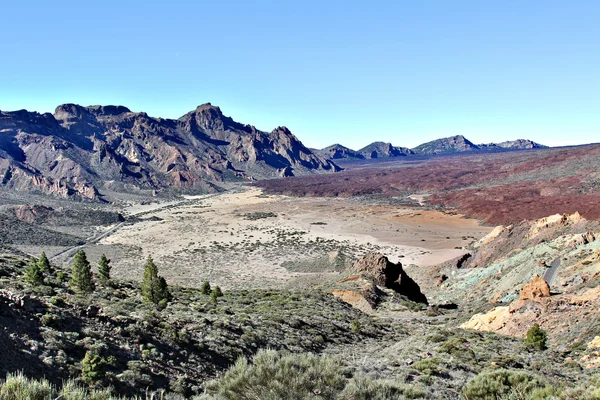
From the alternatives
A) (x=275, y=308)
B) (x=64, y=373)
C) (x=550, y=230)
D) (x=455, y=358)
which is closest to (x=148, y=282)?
A: (x=275, y=308)

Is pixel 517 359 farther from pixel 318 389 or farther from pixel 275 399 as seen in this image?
pixel 275 399

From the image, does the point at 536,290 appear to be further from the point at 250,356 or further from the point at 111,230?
the point at 111,230

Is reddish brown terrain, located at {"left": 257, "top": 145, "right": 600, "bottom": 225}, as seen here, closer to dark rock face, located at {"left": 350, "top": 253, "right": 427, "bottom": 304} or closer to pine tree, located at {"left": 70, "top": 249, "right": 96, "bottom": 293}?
dark rock face, located at {"left": 350, "top": 253, "right": 427, "bottom": 304}

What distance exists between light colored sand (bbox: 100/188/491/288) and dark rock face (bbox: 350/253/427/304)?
505 inches

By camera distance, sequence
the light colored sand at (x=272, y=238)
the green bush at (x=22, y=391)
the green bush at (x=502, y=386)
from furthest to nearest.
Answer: the light colored sand at (x=272, y=238), the green bush at (x=502, y=386), the green bush at (x=22, y=391)

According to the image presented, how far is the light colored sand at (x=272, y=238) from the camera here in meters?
52.7

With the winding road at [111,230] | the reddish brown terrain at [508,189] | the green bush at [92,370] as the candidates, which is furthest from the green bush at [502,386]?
the reddish brown terrain at [508,189]

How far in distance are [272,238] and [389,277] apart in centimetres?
4233

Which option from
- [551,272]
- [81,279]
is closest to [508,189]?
[551,272]

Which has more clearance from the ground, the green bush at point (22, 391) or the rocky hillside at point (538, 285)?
the green bush at point (22, 391)

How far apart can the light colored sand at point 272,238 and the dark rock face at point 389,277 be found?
12818 mm

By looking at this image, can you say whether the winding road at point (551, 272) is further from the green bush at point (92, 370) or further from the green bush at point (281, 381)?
the green bush at point (92, 370)

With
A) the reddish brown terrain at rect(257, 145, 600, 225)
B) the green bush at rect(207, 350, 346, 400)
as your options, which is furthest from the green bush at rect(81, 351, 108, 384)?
the reddish brown terrain at rect(257, 145, 600, 225)

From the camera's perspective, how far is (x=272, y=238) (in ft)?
246
